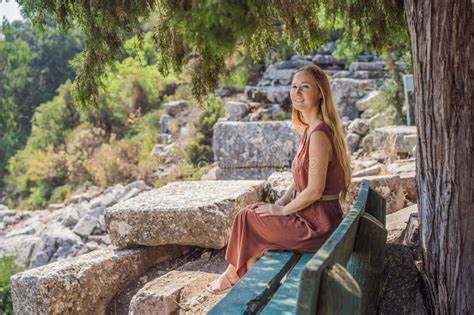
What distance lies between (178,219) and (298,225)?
4.48ft

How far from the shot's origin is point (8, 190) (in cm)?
2388

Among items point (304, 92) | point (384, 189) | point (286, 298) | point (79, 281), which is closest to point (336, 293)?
point (286, 298)

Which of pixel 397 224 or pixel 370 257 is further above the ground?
pixel 370 257

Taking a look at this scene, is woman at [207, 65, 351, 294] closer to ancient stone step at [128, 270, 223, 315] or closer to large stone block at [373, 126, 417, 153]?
ancient stone step at [128, 270, 223, 315]

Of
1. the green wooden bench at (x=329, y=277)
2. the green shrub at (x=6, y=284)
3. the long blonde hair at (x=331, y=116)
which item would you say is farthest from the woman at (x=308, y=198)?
the green shrub at (x=6, y=284)

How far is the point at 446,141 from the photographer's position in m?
2.56

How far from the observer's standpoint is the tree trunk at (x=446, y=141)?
2.49 meters

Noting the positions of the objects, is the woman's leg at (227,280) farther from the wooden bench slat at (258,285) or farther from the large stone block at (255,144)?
the large stone block at (255,144)

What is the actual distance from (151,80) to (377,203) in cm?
Answer: 1994

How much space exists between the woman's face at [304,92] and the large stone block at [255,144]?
5659mm

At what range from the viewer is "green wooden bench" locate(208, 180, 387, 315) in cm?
170

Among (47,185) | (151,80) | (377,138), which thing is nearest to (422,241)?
(377,138)

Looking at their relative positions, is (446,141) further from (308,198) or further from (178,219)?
(178,219)

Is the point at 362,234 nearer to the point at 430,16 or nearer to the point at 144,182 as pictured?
the point at 430,16
